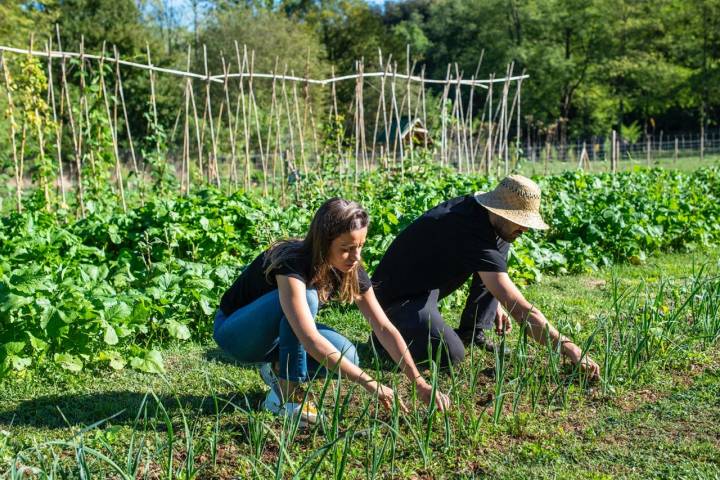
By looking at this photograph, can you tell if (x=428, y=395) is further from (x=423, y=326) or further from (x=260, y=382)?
(x=260, y=382)

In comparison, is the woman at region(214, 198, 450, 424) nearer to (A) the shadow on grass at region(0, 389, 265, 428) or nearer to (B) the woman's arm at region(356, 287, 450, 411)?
(B) the woman's arm at region(356, 287, 450, 411)

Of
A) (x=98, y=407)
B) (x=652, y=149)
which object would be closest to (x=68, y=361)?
(x=98, y=407)

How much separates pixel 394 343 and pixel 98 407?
4.45ft

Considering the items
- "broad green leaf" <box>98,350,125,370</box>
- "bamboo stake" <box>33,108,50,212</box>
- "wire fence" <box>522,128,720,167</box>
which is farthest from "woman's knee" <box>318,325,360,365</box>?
"wire fence" <box>522,128,720,167</box>

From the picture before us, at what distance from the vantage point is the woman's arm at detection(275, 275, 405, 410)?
103 inches

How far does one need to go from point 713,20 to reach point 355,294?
40396 millimetres

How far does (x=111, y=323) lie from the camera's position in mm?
3512

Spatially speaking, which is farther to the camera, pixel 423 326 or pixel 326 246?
pixel 423 326

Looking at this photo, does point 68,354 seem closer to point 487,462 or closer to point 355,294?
point 355,294

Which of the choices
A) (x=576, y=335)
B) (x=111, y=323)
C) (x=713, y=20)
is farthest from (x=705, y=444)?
(x=713, y=20)

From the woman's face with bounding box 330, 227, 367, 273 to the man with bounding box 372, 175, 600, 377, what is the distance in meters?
0.46

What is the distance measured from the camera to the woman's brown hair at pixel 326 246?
8.75ft

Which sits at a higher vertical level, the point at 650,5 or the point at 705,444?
the point at 650,5

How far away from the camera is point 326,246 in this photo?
272cm
